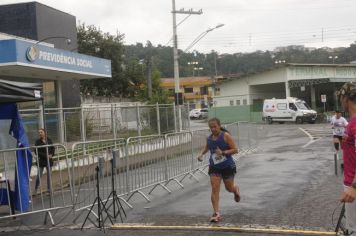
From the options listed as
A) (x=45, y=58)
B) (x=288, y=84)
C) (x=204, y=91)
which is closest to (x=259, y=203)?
(x=45, y=58)

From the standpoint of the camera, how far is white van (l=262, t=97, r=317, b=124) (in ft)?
164

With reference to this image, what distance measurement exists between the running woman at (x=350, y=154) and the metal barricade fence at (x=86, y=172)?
485 centimetres

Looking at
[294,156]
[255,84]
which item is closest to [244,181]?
[294,156]

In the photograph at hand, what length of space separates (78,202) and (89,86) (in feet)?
154

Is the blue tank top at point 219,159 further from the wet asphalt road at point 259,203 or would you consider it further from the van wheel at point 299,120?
the van wheel at point 299,120

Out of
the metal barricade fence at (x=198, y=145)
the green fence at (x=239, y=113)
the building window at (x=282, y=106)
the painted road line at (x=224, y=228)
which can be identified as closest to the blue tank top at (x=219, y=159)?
the painted road line at (x=224, y=228)

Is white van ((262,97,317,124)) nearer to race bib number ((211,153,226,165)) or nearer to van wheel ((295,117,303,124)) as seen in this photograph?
van wheel ((295,117,303,124))

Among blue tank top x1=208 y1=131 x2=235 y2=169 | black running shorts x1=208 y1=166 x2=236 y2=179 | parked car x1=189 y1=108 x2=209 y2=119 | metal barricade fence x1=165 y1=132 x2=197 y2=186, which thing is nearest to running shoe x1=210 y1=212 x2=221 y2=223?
black running shorts x1=208 y1=166 x2=236 y2=179

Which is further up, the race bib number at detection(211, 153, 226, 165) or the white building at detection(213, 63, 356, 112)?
→ the white building at detection(213, 63, 356, 112)

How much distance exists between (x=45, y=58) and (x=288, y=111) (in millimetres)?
32891

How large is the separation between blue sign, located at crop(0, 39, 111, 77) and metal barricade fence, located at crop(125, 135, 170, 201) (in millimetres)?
9178

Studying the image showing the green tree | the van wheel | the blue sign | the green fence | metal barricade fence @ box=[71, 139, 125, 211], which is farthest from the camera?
the green fence

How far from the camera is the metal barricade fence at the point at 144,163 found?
11.0 metres

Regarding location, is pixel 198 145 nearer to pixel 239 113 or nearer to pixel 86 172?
pixel 86 172
